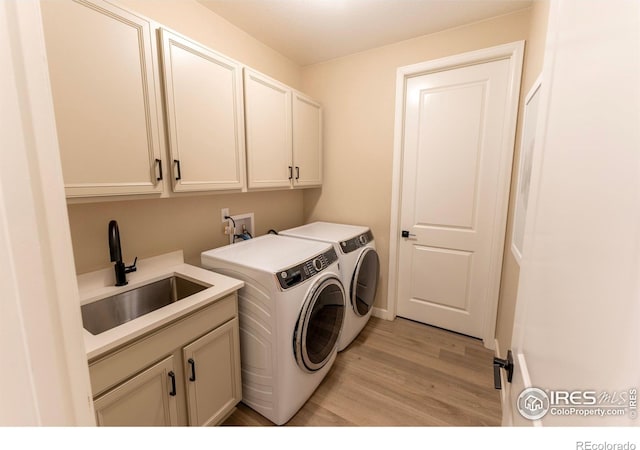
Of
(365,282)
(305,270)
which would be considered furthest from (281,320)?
(365,282)

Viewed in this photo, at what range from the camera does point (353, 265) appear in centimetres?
209

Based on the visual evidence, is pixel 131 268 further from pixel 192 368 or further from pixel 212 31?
pixel 212 31

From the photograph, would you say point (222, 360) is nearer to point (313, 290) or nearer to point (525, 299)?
point (313, 290)

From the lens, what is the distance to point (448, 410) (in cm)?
161

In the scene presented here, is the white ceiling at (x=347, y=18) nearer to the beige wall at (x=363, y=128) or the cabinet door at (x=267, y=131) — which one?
the beige wall at (x=363, y=128)

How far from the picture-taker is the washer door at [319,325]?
1.45 metres

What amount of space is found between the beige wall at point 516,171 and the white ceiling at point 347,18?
334mm

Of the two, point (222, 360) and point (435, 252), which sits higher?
point (435, 252)

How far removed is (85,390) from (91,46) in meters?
1.30

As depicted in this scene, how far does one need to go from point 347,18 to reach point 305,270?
1839 mm

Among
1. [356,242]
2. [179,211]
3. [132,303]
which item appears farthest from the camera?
[356,242]

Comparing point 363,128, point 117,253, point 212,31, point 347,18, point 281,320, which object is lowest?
point 281,320

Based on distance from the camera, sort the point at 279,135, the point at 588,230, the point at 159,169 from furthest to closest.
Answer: the point at 279,135 < the point at 159,169 < the point at 588,230
